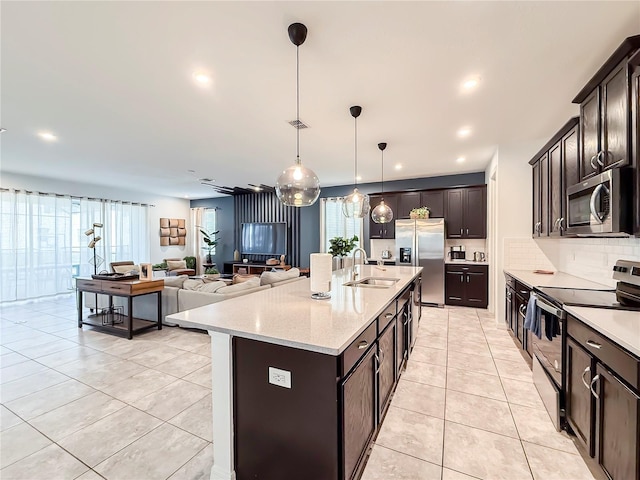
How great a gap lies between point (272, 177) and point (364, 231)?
258 cm

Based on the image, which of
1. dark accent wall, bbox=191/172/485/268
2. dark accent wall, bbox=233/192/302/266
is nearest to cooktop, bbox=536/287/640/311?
dark accent wall, bbox=191/172/485/268

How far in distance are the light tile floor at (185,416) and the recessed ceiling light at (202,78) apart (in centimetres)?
277

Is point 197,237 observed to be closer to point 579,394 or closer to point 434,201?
point 434,201

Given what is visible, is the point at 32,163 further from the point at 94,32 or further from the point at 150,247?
the point at 94,32

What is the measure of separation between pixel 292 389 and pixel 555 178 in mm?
3590

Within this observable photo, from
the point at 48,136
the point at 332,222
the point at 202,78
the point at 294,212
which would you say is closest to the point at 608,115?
the point at 202,78

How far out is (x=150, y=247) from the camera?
860 cm

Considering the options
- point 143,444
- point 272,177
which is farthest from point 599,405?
point 272,177

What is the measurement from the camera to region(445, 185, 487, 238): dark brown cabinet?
570cm

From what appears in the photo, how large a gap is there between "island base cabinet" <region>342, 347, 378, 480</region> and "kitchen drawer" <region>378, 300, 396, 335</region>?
205mm

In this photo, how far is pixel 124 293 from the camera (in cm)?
404

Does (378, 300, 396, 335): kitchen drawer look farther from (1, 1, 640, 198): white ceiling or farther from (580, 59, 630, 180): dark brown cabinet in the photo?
(1, 1, 640, 198): white ceiling

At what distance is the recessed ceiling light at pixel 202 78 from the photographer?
2402mm

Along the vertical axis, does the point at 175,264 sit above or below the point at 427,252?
below
